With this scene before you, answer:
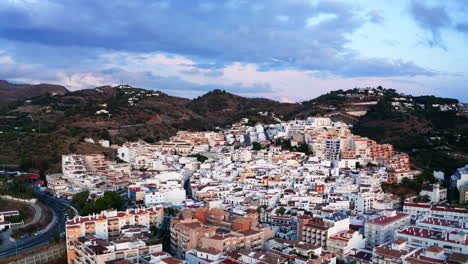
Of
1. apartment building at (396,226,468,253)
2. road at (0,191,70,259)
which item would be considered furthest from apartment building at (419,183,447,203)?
road at (0,191,70,259)

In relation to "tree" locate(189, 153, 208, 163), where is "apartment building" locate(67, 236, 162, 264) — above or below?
below

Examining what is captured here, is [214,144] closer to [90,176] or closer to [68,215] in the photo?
[90,176]

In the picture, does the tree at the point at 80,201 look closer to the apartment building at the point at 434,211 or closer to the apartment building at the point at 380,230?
the apartment building at the point at 380,230

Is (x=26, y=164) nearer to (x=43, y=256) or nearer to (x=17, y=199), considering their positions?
(x=17, y=199)

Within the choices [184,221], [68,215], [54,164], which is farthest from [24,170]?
[184,221]

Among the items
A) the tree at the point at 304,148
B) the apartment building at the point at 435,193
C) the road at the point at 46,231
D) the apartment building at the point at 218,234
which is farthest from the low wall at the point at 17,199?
the apartment building at the point at 435,193

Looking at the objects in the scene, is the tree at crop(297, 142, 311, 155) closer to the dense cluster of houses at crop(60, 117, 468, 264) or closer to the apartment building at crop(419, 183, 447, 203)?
the dense cluster of houses at crop(60, 117, 468, 264)

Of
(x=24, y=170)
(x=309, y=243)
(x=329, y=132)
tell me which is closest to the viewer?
(x=309, y=243)
